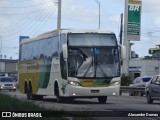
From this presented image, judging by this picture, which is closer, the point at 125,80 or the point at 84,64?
the point at 84,64

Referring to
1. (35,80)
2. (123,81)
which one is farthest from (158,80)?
(123,81)

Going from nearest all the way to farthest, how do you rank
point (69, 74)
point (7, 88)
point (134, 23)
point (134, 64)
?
1. point (69, 74)
2. point (7, 88)
3. point (134, 23)
4. point (134, 64)

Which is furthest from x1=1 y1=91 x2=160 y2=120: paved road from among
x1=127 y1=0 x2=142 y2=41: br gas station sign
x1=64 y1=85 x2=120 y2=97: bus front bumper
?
x1=127 y1=0 x2=142 y2=41: br gas station sign

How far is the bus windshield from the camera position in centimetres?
2512

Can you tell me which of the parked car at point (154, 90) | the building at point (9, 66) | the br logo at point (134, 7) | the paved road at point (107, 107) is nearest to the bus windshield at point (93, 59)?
the paved road at point (107, 107)

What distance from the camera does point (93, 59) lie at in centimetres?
2525

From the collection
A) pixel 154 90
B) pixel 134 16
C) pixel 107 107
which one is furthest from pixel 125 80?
pixel 107 107

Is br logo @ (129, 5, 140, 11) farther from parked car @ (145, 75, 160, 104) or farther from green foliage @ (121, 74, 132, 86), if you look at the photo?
parked car @ (145, 75, 160, 104)

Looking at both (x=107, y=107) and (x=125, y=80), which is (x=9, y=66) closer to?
(x=125, y=80)

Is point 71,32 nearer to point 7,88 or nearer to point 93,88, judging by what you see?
point 93,88

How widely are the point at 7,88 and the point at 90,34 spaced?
2759 cm

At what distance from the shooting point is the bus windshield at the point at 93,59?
2512cm

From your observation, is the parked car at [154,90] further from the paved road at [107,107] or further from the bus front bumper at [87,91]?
the bus front bumper at [87,91]

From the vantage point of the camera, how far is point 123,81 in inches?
2130
